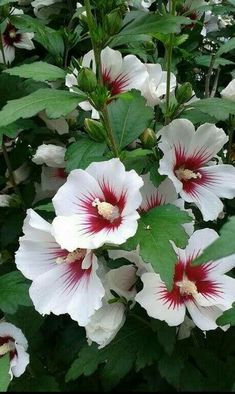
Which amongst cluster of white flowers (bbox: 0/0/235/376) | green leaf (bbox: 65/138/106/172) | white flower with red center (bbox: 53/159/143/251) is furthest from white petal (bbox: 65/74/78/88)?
white flower with red center (bbox: 53/159/143/251)

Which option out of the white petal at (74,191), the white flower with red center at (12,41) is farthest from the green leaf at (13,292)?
the white flower with red center at (12,41)

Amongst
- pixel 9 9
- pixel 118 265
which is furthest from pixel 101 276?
pixel 9 9

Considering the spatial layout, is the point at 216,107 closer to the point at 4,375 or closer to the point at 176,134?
the point at 176,134

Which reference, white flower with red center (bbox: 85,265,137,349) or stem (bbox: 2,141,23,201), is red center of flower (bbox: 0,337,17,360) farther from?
stem (bbox: 2,141,23,201)

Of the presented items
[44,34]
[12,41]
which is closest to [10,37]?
[12,41]

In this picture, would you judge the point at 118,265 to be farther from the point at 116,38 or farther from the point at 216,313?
the point at 116,38

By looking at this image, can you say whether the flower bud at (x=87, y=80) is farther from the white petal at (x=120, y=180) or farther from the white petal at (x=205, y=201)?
the white petal at (x=205, y=201)
